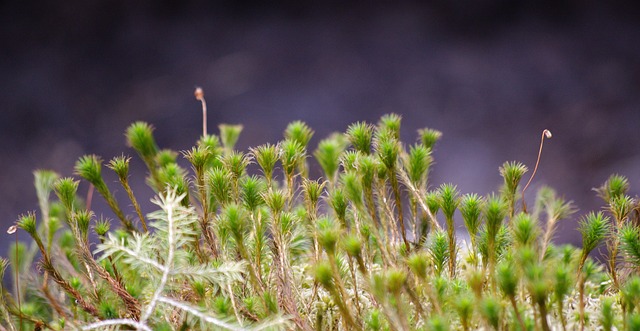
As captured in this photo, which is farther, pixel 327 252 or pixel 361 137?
pixel 361 137

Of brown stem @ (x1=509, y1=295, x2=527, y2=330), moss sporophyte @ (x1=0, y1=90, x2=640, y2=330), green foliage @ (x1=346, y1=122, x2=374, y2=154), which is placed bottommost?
brown stem @ (x1=509, y1=295, x2=527, y2=330)

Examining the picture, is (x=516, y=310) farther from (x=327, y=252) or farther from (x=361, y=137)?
(x=361, y=137)

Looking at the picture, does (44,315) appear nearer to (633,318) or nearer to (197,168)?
(197,168)

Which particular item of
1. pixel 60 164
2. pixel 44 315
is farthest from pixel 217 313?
pixel 60 164

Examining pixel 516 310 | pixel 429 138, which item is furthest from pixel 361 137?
pixel 516 310

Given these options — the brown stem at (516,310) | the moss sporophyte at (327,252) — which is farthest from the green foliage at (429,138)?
the brown stem at (516,310)

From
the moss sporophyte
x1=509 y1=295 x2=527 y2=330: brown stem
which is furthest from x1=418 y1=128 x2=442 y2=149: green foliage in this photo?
x1=509 y1=295 x2=527 y2=330: brown stem

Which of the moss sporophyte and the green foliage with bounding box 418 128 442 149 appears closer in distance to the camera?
the moss sporophyte

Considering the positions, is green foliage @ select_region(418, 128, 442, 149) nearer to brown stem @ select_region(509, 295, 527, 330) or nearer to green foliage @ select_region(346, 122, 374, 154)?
green foliage @ select_region(346, 122, 374, 154)
